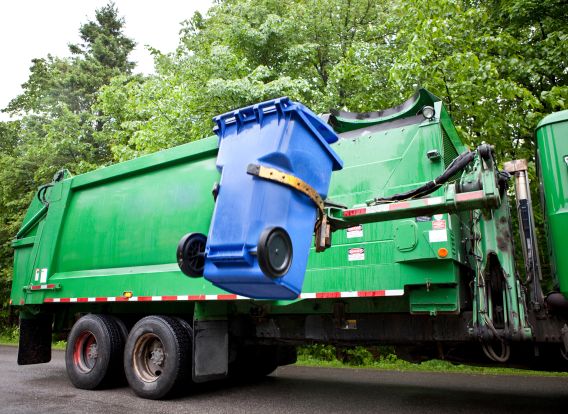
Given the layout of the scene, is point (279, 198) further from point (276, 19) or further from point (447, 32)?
point (276, 19)

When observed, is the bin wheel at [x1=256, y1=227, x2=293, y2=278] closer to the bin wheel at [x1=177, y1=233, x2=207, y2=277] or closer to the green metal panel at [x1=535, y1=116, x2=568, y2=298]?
the bin wheel at [x1=177, y1=233, x2=207, y2=277]

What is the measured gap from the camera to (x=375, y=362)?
26.5 ft

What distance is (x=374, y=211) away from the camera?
2900 mm

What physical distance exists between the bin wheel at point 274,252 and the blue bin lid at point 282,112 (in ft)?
2.43

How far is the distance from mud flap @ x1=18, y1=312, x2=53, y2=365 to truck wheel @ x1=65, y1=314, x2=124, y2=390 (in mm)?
1149

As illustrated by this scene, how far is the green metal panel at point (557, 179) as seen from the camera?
3254mm

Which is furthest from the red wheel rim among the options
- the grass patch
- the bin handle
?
the bin handle

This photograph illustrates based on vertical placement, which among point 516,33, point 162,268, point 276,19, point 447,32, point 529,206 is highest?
point 276,19

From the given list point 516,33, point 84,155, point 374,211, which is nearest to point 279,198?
point 374,211

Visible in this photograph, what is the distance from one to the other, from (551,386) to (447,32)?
19.2ft

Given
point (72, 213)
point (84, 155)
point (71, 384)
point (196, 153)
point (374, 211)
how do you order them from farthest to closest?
1. point (84, 155)
2. point (72, 213)
3. point (71, 384)
4. point (196, 153)
5. point (374, 211)

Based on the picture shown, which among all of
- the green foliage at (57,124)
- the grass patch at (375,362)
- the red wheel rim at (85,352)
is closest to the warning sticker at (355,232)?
the red wheel rim at (85,352)

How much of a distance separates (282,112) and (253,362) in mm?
4425

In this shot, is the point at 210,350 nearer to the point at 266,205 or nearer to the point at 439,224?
the point at 439,224
